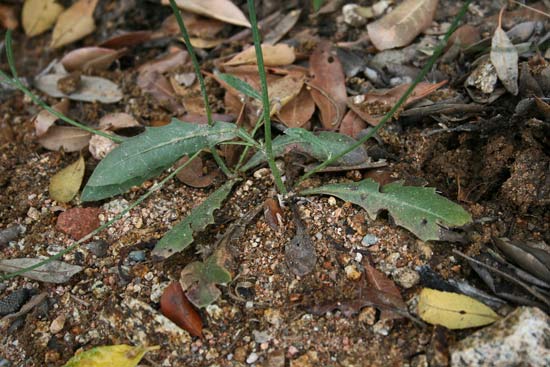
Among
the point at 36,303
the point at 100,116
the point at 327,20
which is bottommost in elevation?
the point at 36,303

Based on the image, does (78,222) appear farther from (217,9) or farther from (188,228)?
(217,9)

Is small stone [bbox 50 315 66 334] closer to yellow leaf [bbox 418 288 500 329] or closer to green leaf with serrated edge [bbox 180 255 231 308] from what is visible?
green leaf with serrated edge [bbox 180 255 231 308]

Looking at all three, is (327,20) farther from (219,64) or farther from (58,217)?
(58,217)

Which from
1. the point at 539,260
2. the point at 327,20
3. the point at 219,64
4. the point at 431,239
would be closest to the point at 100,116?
the point at 219,64

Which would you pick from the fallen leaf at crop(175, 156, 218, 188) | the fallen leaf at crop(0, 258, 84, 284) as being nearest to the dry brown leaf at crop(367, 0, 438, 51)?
the fallen leaf at crop(175, 156, 218, 188)

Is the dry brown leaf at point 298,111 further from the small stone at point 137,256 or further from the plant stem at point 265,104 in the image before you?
the small stone at point 137,256

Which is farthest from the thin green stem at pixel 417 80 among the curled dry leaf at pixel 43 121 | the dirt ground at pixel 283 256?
the curled dry leaf at pixel 43 121
